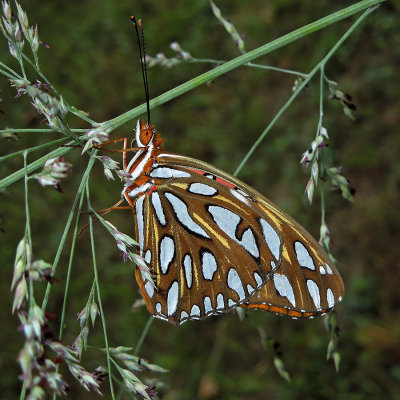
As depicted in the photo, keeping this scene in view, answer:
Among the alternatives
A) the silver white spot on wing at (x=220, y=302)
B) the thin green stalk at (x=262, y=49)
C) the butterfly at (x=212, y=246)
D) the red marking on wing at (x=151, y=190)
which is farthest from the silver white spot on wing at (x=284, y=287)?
the thin green stalk at (x=262, y=49)

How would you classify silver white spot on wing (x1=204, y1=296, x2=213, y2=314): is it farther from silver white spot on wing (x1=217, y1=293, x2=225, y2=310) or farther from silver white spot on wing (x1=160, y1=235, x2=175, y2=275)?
silver white spot on wing (x1=160, y1=235, x2=175, y2=275)

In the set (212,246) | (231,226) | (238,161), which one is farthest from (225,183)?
(238,161)

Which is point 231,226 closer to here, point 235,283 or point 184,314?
point 235,283

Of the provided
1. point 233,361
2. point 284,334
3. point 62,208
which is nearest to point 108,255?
point 62,208

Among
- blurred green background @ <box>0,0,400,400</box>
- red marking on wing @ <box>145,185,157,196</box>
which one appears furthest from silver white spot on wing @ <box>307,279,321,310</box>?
blurred green background @ <box>0,0,400,400</box>

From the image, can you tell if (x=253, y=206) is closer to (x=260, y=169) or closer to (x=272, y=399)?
(x=260, y=169)
